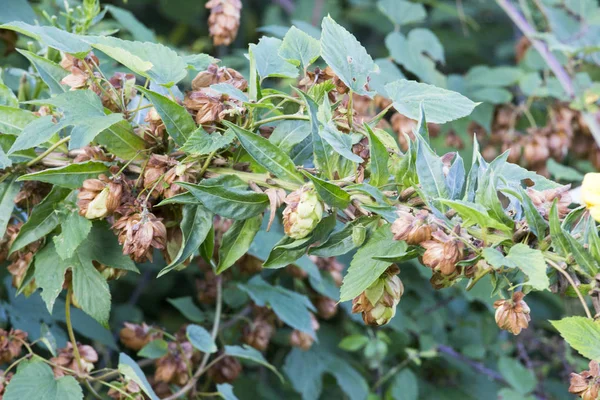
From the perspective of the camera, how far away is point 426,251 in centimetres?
66

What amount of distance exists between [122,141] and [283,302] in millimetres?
524

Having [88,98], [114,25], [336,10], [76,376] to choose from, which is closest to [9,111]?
[88,98]

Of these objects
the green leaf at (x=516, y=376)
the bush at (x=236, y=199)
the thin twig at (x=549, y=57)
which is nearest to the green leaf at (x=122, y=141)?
the bush at (x=236, y=199)

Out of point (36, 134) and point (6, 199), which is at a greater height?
point (36, 134)

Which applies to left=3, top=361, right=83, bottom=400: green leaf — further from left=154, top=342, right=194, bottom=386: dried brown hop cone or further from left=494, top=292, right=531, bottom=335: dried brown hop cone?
left=494, top=292, right=531, bottom=335: dried brown hop cone

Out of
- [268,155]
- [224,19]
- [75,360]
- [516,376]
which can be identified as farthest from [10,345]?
[516,376]

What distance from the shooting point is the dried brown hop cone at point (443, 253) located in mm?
658

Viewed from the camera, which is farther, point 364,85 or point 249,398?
point 249,398

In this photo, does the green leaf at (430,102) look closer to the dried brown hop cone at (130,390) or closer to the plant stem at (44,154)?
the plant stem at (44,154)

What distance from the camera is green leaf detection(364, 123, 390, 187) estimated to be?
2.38ft

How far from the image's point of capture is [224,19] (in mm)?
1225

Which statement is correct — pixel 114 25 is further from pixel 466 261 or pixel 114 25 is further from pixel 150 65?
pixel 466 261

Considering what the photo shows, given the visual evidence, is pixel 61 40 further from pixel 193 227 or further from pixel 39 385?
pixel 39 385

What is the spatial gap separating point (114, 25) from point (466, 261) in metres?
1.52
